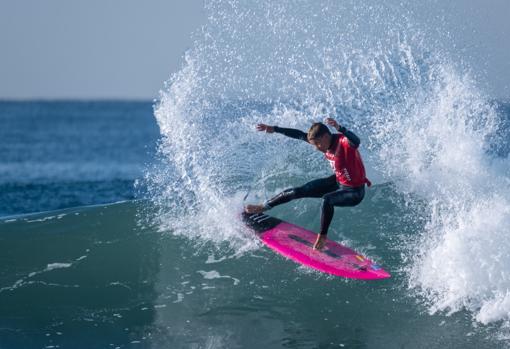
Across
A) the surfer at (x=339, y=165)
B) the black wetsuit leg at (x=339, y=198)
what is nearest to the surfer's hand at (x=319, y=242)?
the surfer at (x=339, y=165)

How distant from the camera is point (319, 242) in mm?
8547

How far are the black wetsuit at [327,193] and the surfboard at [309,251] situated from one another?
13.3 inches

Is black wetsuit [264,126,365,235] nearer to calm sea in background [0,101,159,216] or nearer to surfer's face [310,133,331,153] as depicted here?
surfer's face [310,133,331,153]

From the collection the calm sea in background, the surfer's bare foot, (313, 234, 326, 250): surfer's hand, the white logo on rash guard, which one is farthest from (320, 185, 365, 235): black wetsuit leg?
the calm sea in background

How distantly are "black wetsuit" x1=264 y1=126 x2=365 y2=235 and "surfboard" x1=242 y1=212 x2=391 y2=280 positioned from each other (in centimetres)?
34

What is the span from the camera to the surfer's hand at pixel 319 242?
8.50 m

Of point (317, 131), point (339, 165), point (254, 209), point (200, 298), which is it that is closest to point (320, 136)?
point (317, 131)

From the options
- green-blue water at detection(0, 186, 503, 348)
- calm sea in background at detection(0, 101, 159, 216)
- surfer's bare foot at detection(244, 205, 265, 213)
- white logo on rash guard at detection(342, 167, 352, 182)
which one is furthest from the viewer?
calm sea in background at detection(0, 101, 159, 216)

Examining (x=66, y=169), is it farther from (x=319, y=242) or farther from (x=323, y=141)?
(x=323, y=141)

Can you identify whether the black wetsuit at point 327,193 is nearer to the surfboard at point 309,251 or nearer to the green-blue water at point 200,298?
the surfboard at point 309,251

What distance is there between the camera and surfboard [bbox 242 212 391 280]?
26.3ft

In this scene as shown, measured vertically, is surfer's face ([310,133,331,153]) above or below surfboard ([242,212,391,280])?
above

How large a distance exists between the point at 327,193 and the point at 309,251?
2.48 ft

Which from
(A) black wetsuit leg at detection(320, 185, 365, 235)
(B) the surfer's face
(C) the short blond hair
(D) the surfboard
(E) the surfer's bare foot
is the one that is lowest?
(D) the surfboard
